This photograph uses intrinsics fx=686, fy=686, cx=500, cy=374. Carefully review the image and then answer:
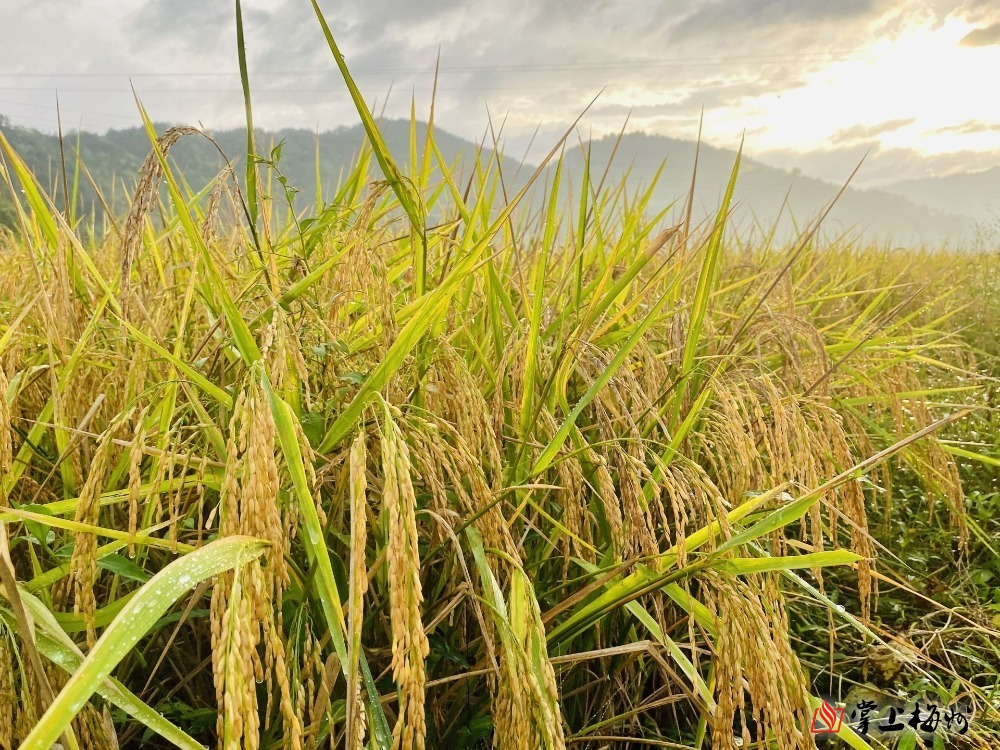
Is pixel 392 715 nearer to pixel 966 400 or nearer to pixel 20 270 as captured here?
pixel 20 270

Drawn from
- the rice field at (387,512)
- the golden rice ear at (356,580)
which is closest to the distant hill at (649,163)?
the rice field at (387,512)

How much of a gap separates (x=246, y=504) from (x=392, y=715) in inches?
27.6

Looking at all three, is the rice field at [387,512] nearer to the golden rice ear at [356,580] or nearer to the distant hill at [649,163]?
the golden rice ear at [356,580]

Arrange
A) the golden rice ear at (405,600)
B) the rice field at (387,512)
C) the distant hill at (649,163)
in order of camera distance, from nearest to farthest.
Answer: the golden rice ear at (405,600)
the rice field at (387,512)
the distant hill at (649,163)

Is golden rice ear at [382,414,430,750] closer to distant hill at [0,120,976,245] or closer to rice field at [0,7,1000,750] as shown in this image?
rice field at [0,7,1000,750]

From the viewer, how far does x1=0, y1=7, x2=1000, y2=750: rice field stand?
68 centimetres

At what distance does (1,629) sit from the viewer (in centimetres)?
79

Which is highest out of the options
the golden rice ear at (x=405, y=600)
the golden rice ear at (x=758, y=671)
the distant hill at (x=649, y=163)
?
the distant hill at (x=649, y=163)

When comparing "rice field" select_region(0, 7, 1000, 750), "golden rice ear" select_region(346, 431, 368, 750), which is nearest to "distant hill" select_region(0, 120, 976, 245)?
"rice field" select_region(0, 7, 1000, 750)

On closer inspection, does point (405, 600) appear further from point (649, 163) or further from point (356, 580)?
point (649, 163)

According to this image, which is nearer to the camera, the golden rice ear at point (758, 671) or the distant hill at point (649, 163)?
the golden rice ear at point (758, 671)

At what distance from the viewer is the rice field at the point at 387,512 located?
26.6 inches

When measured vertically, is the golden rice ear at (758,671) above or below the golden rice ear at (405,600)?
below

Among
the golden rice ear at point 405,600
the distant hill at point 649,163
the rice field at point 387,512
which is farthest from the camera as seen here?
the distant hill at point 649,163
